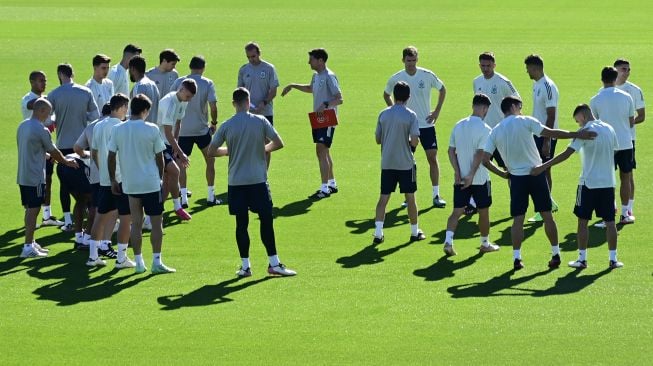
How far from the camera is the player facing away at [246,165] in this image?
14773 mm

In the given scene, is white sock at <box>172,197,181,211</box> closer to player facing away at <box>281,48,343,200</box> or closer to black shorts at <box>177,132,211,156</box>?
black shorts at <box>177,132,211,156</box>

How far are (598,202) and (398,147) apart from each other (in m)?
2.90

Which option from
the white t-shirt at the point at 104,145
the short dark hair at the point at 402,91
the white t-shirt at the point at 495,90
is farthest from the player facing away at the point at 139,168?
the white t-shirt at the point at 495,90

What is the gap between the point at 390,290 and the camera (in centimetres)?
1430

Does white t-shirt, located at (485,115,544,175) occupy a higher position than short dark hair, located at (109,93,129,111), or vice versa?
short dark hair, located at (109,93,129,111)

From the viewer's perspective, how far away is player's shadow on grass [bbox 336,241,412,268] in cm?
1569

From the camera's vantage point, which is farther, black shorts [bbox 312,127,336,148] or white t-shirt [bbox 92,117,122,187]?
black shorts [bbox 312,127,336,148]

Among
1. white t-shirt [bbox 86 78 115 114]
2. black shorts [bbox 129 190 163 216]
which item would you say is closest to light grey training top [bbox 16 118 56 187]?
black shorts [bbox 129 190 163 216]

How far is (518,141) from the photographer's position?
1509cm

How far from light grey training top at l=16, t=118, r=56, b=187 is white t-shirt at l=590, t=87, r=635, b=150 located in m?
7.51

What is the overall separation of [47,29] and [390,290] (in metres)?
27.2

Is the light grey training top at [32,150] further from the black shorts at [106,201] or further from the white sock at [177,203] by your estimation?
the white sock at [177,203]

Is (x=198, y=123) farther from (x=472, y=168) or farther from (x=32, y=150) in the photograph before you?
(x=472, y=168)

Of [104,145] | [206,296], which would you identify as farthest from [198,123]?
[206,296]
